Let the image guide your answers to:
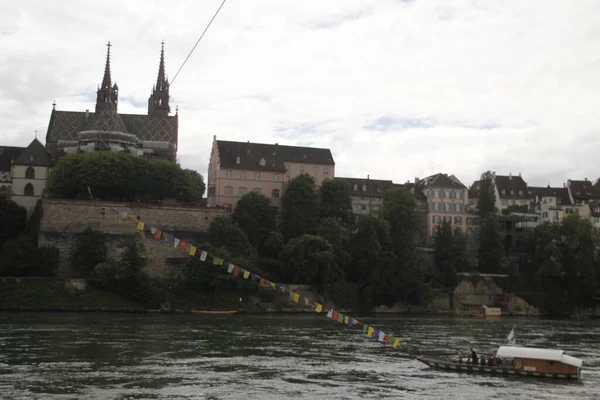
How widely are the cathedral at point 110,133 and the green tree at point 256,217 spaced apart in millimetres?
18659

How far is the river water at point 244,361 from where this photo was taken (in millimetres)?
28391

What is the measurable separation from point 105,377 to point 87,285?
39107mm

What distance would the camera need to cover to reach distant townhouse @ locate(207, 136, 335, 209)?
9262cm

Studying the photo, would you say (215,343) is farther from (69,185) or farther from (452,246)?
(452,246)

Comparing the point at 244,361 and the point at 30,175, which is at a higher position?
the point at 30,175

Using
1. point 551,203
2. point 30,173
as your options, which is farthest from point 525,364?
point 551,203

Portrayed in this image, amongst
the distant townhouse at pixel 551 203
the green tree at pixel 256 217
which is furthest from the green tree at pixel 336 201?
the distant townhouse at pixel 551 203

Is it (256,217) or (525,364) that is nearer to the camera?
(525,364)

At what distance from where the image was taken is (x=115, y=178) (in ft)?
257

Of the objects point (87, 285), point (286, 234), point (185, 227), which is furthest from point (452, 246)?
Result: point (87, 285)

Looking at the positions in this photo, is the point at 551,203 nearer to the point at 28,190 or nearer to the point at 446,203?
the point at 446,203

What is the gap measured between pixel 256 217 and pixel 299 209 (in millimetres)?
5348

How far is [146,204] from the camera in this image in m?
80.4

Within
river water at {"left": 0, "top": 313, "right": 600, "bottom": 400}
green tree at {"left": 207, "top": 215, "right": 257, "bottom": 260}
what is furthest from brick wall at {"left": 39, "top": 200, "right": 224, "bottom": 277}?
river water at {"left": 0, "top": 313, "right": 600, "bottom": 400}
